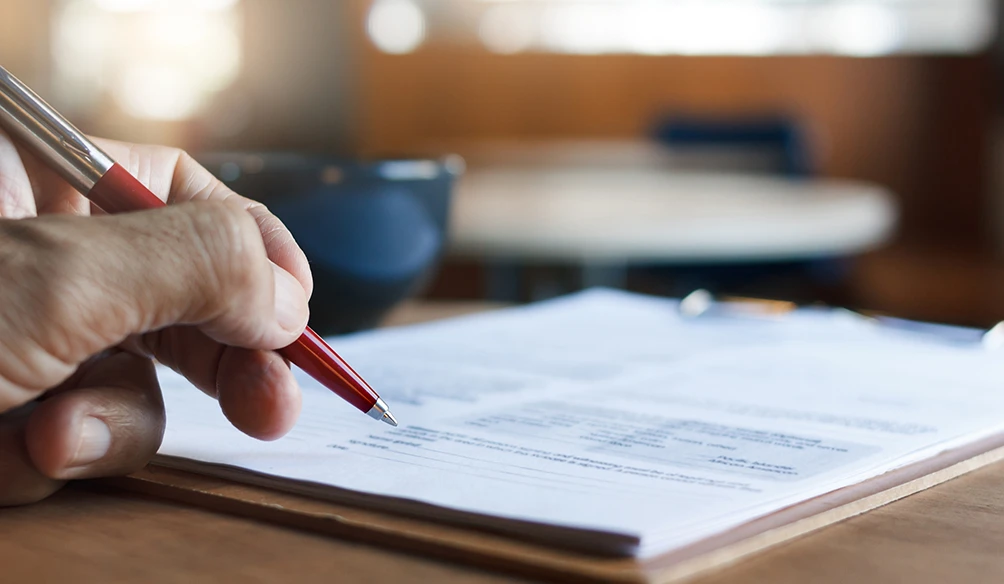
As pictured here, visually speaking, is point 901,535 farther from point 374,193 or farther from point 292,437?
point 374,193

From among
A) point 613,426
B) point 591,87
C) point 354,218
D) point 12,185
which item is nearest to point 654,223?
point 354,218

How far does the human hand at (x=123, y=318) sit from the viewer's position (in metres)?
0.32

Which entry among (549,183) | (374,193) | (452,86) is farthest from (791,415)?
(452,86)

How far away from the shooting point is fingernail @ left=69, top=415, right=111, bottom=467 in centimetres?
37

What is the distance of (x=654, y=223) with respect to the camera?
1426 millimetres

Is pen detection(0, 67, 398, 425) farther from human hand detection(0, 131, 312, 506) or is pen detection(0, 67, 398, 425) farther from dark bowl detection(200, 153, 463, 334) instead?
dark bowl detection(200, 153, 463, 334)

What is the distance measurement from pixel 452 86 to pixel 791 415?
155 inches

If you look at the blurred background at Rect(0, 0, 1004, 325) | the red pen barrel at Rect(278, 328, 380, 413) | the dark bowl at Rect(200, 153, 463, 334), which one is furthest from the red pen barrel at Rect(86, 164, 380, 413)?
the blurred background at Rect(0, 0, 1004, 325)

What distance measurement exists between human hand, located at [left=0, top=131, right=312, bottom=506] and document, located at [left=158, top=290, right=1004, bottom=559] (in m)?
0.04

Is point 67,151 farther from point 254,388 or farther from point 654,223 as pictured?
point 654,223

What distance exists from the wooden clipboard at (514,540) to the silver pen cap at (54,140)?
4.5 inches

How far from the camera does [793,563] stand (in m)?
0.33

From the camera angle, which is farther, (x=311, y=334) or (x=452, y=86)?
(x=452, y=86)

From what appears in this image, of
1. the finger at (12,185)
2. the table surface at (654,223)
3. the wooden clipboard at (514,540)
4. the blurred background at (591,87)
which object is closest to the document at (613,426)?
the wooden clipboard at (514,540)
